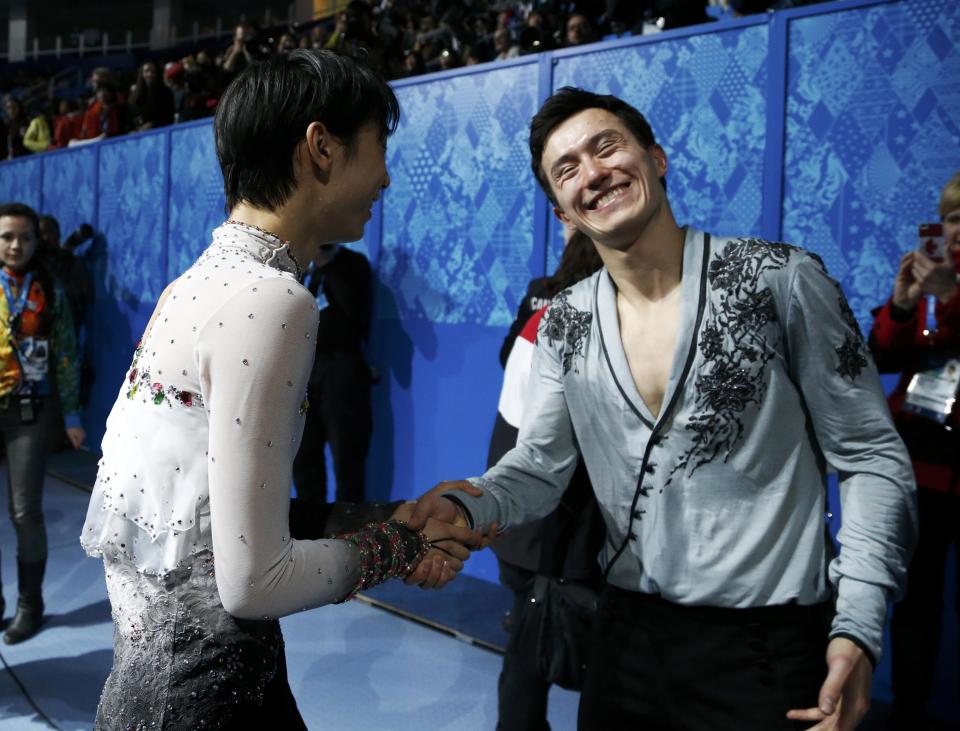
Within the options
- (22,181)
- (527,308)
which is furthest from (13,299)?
(22,181)

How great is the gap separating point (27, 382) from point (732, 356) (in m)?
3.28

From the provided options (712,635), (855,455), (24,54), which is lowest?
(712,635)

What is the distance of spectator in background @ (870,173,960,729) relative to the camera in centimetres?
257

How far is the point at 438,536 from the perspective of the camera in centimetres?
143

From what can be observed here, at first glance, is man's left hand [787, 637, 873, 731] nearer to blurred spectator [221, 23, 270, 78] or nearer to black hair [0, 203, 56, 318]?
black hair [0, 203, 56, 318]

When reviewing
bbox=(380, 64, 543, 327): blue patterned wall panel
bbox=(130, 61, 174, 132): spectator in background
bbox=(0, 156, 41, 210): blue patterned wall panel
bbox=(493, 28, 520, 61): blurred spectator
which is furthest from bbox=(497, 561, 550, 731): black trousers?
bbox=(0, 156, 41, 210): blue patterned wall panel

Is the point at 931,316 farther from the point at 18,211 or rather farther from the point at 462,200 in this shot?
the point at 18,211

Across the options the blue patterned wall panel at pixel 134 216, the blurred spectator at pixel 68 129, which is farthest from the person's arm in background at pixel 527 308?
the blurred spectator at pixel 68 129

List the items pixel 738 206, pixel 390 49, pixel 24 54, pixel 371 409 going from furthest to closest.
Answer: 1. pixel 24 54
2. pixel 390 49
3. pixel 371 409
4. pixel 738 206

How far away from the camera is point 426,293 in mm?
4953

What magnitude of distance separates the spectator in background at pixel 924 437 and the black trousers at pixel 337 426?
9.15ft

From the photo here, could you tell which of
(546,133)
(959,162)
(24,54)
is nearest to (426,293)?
(959,162)

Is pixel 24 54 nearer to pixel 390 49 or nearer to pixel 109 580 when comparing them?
pixel 390 49

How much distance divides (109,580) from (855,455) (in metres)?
1.07
